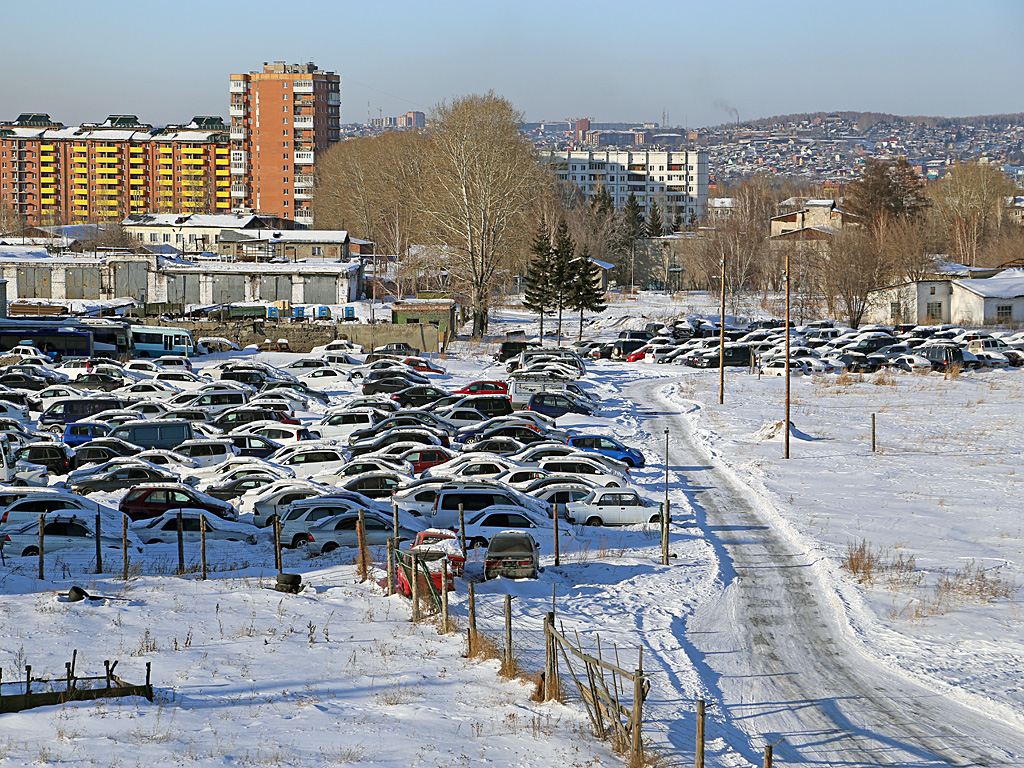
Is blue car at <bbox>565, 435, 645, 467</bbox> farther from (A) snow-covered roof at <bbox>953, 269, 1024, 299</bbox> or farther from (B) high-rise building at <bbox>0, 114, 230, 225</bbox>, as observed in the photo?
(B) high-rise building at <bbox>0, 114, 230, 225</bbox>

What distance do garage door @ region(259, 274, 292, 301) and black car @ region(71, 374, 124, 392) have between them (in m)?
32.4

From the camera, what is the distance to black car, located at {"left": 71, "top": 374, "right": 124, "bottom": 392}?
40.2 m

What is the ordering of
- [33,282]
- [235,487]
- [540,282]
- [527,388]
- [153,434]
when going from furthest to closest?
[33,282] → [540,282] → [527,388] → [153,434] → [235,487]

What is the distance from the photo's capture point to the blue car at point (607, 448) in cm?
2992

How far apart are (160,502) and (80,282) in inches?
2375

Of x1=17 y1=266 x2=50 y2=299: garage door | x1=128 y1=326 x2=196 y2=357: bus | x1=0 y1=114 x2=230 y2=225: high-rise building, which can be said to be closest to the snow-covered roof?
x1=128 y1=326 x2=196 y2=357: bus

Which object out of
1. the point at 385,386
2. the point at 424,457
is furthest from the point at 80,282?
the point at 424,457

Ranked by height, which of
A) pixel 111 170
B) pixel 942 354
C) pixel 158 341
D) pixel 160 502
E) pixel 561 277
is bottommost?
pixel 160 502

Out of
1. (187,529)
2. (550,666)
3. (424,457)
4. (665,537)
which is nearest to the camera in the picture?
(550,666)

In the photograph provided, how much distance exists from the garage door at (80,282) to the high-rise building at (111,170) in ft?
309

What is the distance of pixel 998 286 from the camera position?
7050 centimetres

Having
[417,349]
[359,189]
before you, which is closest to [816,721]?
[417,349]

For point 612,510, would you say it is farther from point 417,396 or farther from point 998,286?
point 998,286

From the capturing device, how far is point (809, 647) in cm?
1602
